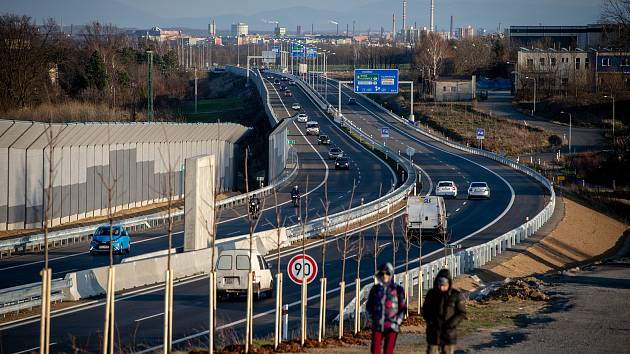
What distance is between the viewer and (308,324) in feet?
87.8

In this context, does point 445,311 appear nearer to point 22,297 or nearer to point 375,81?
point 22,297

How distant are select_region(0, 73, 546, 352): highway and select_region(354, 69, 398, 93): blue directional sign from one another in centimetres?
2177

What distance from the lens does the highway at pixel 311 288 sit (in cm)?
2464

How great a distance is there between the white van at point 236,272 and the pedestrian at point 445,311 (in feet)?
47.7

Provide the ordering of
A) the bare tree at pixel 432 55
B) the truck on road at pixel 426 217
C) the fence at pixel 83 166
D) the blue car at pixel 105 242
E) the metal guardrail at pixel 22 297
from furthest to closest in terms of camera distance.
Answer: the bare tree at pixel 432 55 < the fence at pixel 83 166 < the truck on road at pixel 426 217 < the blue car at pixel 105 242 < the metal guardrail at pixel 22 297

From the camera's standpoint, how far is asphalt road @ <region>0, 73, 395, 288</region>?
1550 inches

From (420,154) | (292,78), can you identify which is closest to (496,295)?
(420,154)

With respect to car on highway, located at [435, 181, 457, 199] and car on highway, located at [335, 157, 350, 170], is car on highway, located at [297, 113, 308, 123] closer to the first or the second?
car on highway, located at [335, 157, 350, 170]

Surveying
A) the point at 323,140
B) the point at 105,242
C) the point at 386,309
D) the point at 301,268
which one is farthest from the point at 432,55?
the point at 386,309

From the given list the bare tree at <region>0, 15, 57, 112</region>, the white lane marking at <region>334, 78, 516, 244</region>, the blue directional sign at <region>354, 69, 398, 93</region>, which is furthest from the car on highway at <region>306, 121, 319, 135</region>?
the bare tree at <region>0, 15, 57, 112</region>

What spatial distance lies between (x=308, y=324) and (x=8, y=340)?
6897 millimetres

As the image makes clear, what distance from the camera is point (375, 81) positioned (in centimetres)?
11662

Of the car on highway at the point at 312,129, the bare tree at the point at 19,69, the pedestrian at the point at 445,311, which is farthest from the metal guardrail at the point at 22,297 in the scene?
the car on highway at the point at 312,129

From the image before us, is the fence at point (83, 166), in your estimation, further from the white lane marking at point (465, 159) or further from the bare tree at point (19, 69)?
the bare tree at point (19, 69)
